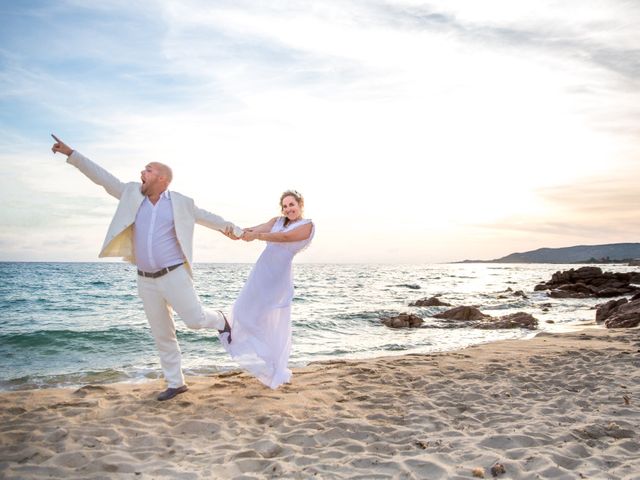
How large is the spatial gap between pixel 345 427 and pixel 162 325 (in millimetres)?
2487

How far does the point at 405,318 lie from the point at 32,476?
49.1 ft

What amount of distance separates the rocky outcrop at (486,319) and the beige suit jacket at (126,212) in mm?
13302

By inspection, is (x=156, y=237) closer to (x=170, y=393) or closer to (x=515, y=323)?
(x=170, y=393)

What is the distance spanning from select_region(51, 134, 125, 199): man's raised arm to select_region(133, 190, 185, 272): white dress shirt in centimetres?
37

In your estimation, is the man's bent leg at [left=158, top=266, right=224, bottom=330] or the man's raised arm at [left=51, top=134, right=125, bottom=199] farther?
the man's bent leg at [left=158, top=266, right=224, bottom=330]

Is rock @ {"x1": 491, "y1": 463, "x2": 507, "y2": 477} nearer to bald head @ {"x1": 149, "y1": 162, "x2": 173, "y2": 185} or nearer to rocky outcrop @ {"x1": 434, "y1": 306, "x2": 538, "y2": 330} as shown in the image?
bald head @ {"x1": 149, "y1": 162, "x2": 173, "y2": 185}

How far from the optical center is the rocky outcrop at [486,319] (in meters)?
16.6

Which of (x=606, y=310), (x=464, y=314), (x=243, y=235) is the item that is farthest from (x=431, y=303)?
(x=243, y=235)

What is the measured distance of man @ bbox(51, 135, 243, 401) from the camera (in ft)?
18.4

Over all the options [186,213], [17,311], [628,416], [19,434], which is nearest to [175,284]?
[186,213]

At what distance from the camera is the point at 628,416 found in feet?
17.0

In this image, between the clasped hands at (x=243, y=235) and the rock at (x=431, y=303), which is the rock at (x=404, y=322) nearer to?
the rock at (x=431, y=303)

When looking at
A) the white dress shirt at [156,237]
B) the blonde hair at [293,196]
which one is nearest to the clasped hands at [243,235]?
the blonde hair at [293,196]

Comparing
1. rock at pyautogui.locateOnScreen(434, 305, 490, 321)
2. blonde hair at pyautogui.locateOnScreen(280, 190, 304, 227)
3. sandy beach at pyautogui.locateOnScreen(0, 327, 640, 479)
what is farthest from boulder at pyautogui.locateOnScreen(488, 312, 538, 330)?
blonde hair at pyautogui.locateOnScreen(280, 190, 304, 227)
